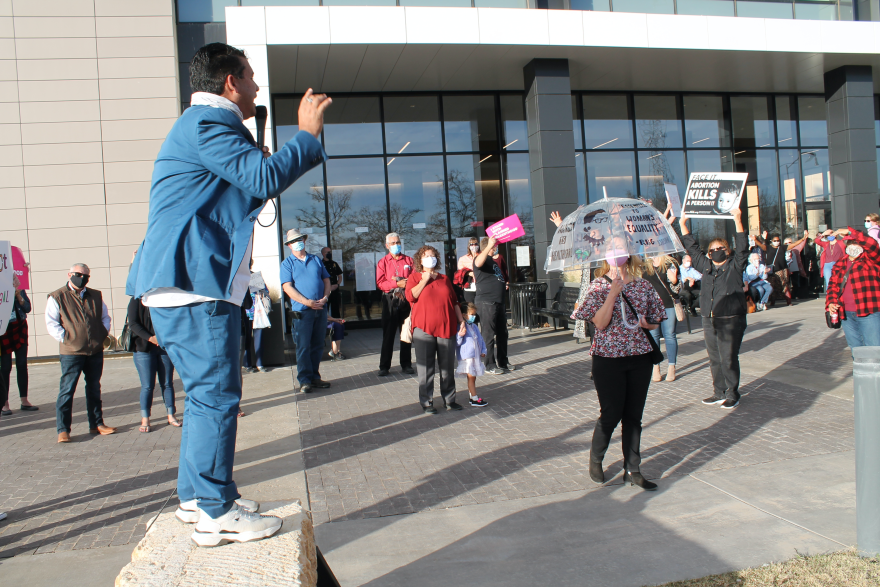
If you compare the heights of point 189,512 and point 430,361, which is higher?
point 430,361

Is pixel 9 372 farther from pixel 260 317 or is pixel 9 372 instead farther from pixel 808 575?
pixel 808 575

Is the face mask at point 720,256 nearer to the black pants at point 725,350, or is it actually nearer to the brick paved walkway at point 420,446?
Answer: the black pants at point 725,350

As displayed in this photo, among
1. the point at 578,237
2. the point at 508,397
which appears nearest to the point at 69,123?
the point at 508,397

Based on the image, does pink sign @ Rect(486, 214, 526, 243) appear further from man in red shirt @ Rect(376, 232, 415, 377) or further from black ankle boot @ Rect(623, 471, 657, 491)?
black ankle boot @ Rect(623, 471, 657, 491)

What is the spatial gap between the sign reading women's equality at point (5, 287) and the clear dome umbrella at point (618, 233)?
4873 millimetres

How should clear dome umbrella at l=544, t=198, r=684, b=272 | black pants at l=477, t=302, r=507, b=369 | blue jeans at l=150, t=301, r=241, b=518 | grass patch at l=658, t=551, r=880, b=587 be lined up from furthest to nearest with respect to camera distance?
black pants at l=477, t=302, r=507, b=369 → clear dome umbrella at l=544, t=198, r=684, b=272 → grass patch at l=658, t=551, r=880, b=587 → blue jeans at l=150, t=301, r=241, b=518

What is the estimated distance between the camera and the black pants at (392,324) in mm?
9805

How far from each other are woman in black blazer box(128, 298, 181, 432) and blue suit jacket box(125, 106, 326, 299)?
4.43 metres

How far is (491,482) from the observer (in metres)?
4.82

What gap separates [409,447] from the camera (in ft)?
19.3

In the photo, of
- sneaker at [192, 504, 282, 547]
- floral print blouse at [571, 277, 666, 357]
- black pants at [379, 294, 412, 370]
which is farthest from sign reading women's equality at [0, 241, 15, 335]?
black pants at [379, 294, 412, 370]

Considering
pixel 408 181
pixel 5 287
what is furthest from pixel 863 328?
pixel 408 181

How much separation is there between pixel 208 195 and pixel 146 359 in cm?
514

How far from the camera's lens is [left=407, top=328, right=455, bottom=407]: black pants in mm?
7180
